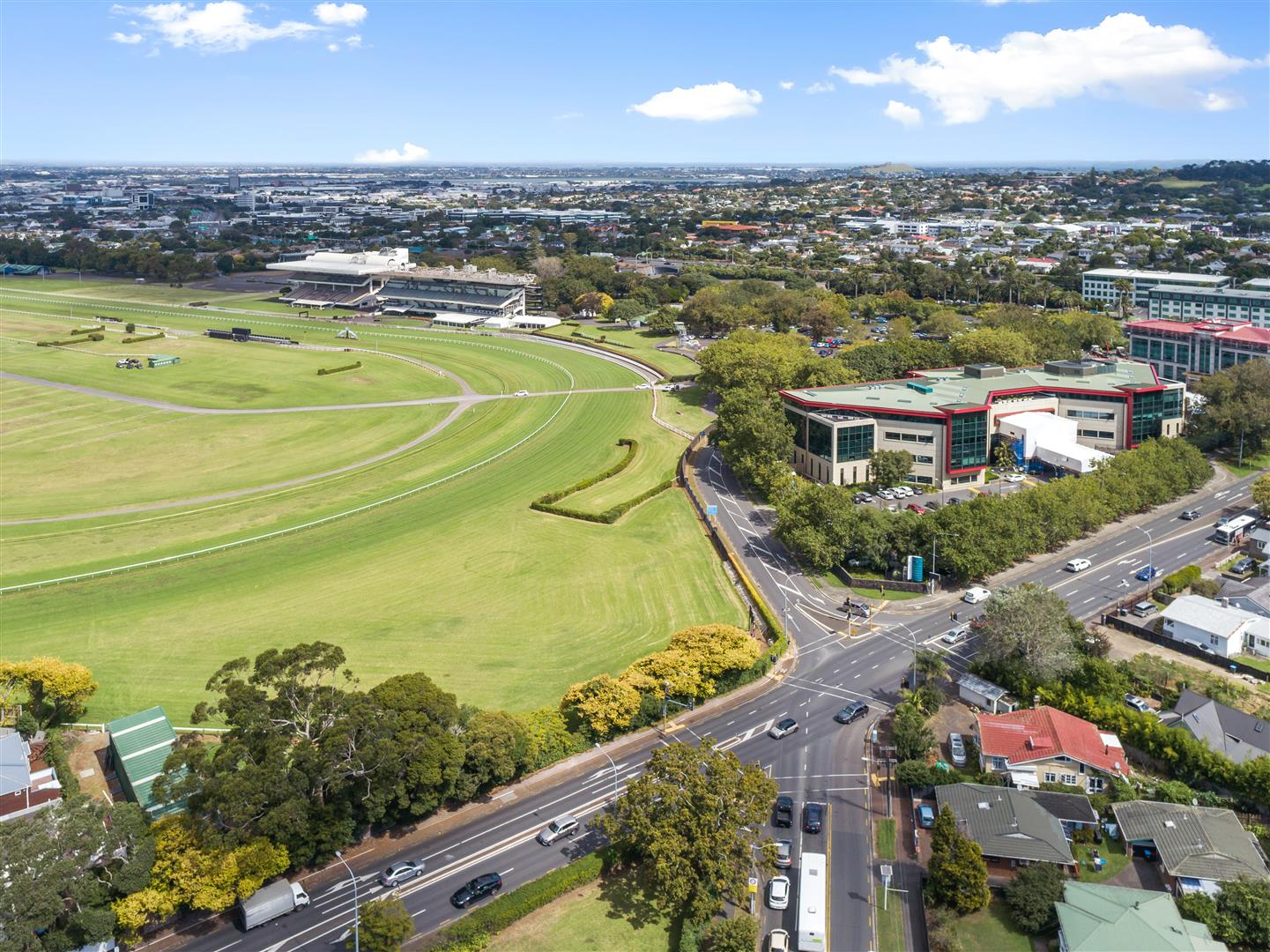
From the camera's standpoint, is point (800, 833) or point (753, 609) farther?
point (753, 609)

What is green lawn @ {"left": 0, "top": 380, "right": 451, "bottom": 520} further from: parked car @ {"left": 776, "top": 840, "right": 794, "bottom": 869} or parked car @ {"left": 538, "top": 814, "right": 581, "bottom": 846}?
parked car @ {"left": 776, "top": 840, "right": 794, "bottom": 869}

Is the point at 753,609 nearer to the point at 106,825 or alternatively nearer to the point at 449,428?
the point at 106,825

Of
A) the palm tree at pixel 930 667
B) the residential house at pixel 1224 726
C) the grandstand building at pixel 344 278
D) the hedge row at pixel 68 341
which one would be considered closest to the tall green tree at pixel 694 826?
the palm tree at pixel 930 667

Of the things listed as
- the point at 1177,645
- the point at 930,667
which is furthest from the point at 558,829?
the point at 1177,645

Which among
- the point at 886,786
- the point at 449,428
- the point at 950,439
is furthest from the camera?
the point at 449,428

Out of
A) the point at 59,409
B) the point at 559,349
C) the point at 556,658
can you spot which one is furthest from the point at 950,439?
the point at 59,409

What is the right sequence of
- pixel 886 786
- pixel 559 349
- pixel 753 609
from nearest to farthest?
pixel 886 786 < pixel 753 609 < pixel 559 349

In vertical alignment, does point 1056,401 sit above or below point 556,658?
above
